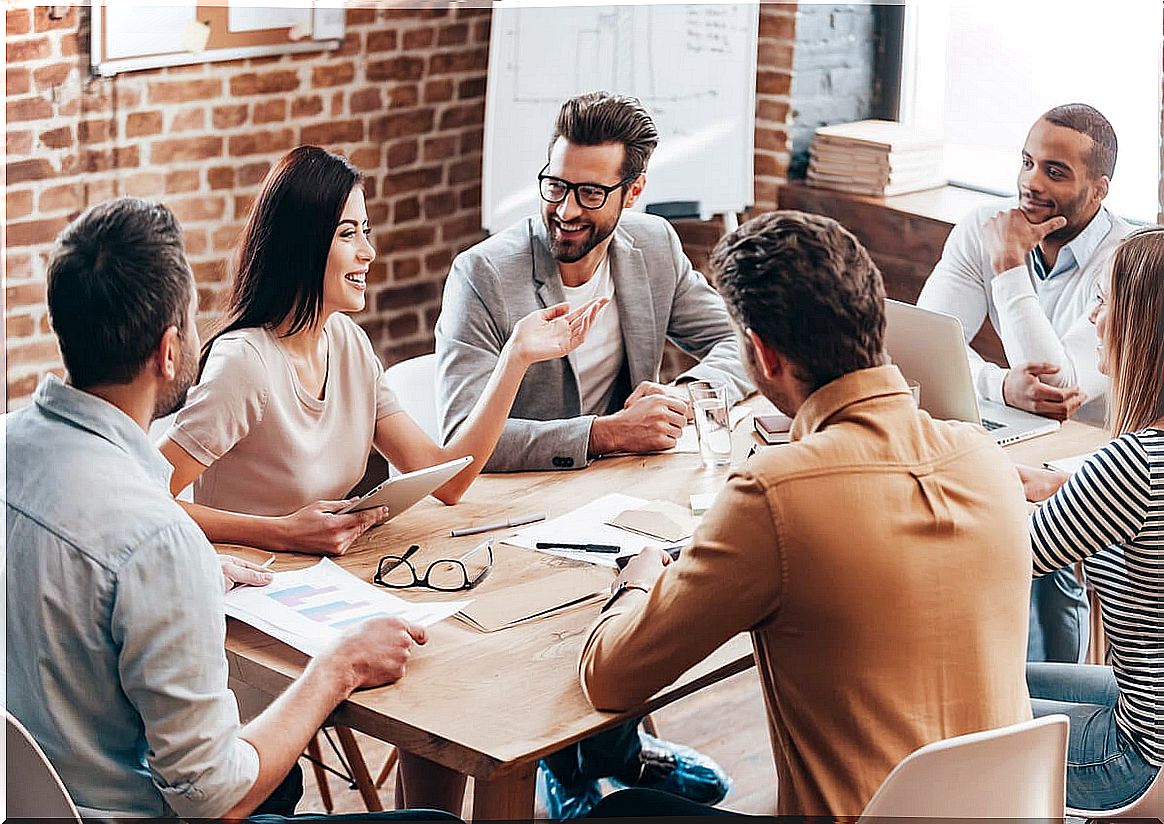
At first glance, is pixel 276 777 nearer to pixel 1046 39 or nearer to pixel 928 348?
pixel 928 348

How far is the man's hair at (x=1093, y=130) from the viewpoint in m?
3.04

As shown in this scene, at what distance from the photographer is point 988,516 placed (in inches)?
63.6

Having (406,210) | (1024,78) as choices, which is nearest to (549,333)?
(406,210)

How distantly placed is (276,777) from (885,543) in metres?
0.74

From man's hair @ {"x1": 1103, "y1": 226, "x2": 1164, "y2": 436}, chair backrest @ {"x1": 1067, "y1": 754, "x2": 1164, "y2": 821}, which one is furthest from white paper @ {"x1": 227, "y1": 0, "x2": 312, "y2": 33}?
chair backrest @ {"x1": 1067, "y1": 754, "x2": 1164, "y2": 821}

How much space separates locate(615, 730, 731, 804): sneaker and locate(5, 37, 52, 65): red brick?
7.18 ft

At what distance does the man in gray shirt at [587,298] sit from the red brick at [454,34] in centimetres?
159

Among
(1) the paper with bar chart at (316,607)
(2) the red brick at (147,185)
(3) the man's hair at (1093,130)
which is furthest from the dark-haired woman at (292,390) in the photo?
(2) the red brick at (147,185)

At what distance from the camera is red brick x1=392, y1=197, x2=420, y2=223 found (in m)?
4.31

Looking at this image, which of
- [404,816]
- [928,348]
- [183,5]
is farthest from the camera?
[183,5]

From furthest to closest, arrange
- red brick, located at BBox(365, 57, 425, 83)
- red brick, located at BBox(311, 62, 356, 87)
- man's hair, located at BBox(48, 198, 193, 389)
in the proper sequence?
red brick, located at BBox(365, 57, 425, 83), red brick, located at BBox(311, 62, 356, 87), man's hair, located at BBox(48, 198, 193, 389)

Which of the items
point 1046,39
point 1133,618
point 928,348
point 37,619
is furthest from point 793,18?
point 37,619

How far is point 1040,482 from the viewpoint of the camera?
7.75ft

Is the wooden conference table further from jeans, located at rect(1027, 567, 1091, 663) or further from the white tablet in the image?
jeans, located at rect(1027, 567, 1091, 663)
